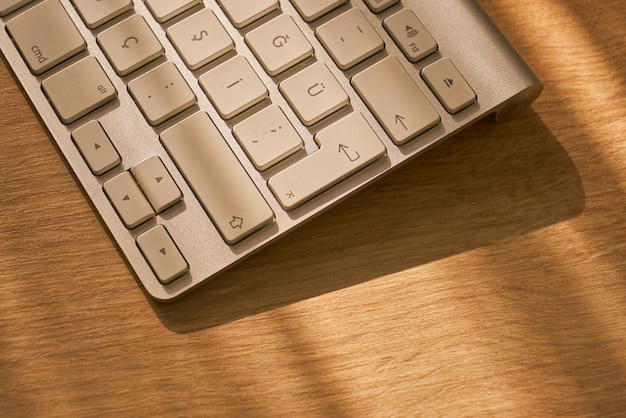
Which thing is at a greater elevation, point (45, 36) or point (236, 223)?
point (45, 36)

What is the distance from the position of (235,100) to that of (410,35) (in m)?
0.11

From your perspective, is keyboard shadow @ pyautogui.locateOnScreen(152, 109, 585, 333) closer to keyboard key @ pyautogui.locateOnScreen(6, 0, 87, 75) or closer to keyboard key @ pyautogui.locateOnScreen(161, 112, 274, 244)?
keyboard key @ pyautogui.locateOnScreen(161, 112, 274, 244)

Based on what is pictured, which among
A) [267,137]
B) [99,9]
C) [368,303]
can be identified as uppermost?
[99,9]

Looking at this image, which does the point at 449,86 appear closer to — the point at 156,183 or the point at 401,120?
the point at 401,120

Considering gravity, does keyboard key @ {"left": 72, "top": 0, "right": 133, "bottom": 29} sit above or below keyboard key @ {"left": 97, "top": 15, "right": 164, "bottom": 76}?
above

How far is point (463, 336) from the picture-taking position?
0.44 meters

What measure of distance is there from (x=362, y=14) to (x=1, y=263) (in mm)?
241

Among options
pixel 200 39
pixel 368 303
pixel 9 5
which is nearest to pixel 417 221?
pixel 368 303

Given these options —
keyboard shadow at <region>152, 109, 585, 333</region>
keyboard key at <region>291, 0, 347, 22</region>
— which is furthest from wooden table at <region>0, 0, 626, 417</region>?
keyboard key at <region>291, 0, 347, 22</region>

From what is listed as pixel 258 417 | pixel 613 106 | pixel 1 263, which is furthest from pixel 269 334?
pixel 613 106

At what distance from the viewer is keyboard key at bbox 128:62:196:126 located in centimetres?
45

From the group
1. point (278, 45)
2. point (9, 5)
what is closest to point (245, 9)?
point (278, 45)

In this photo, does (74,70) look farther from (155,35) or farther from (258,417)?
(258,417)

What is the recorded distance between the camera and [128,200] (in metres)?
0.44
